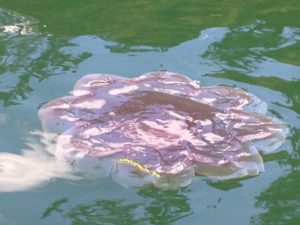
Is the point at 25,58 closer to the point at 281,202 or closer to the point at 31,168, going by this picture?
the point at 31,168

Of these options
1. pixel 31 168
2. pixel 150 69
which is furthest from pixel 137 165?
pixel 150 69

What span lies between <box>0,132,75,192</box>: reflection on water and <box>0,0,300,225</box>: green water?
2 cm

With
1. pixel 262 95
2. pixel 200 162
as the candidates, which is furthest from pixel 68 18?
pixel 200 162

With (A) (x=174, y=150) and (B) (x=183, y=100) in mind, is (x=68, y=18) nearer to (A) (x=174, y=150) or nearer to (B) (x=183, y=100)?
(B) (x=183, y=100)

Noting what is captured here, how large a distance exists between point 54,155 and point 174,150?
390mm

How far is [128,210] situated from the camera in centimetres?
231

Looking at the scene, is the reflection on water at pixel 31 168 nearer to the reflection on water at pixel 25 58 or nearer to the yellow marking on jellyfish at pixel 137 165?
the yellow marking on jellyfish at pixel 137 165

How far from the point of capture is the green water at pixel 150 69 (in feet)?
7.64

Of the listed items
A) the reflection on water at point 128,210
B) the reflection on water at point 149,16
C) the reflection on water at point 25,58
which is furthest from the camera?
the reflection on water at point 149,16

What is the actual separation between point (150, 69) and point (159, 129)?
0.50m

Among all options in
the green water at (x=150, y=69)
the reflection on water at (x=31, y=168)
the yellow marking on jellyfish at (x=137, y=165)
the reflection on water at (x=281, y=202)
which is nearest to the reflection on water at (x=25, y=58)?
the green water at (x=150, y=69)

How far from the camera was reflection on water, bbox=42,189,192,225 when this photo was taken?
7.48ft

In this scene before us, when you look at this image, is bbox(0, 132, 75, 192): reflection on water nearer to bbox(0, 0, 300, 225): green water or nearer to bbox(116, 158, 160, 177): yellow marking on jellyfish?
bbox(0, 0, 300, 225): green water

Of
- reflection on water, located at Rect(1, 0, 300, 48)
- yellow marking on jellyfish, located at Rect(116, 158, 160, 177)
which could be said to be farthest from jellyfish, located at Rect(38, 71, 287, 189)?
reflection on water, located at Rect(1, 0, 300, 48)
